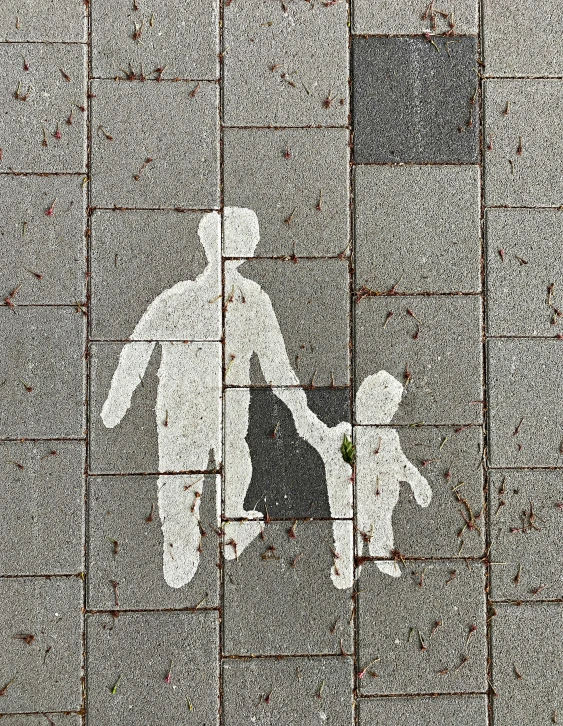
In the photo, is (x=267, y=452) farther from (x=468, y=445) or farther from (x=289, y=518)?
(x=468, y=445)

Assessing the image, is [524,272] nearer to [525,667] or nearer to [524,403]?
[524,403]


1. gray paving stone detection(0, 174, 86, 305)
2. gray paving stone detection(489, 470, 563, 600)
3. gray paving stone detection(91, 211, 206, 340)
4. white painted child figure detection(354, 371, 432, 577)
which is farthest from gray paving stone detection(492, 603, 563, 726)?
gray paving stone detection(0, 174, 86, 305)

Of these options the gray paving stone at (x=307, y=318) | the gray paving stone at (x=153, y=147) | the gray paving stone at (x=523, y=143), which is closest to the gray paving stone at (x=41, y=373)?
the gray paving stone at (x=153, y=147)

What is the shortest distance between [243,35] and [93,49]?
2.80ft

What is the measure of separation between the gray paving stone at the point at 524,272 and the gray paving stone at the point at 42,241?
2.32m

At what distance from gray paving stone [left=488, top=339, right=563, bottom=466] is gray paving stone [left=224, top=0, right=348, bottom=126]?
1.65 m

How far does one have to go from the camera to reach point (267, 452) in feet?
11.2

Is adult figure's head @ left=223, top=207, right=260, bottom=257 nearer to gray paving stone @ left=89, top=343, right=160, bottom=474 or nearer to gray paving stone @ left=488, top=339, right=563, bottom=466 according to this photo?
gray paving stone @ left=89, top=343, right=160, bottom=474

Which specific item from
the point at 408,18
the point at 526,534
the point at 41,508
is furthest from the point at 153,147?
the point at 526,534

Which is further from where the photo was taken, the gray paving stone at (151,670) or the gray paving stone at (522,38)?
the gray paving stone at (522,38)

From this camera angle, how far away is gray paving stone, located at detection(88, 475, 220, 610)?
3.34m

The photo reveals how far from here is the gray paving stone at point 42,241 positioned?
3400 mm

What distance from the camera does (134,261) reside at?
11.2 feet

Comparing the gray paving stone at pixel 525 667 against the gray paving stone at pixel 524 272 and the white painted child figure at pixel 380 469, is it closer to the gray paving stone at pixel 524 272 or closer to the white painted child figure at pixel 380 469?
the white painted child figure at pixel 380 469
